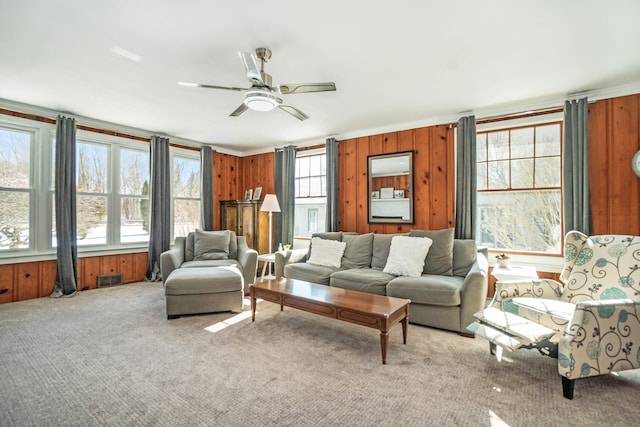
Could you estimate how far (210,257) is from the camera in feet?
14.0

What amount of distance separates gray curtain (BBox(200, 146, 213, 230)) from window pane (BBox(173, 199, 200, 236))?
16 cm

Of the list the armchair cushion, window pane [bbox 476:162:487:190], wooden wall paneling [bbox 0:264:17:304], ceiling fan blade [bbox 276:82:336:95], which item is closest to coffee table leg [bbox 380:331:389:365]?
the armchair cushion

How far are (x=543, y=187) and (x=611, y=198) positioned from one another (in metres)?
0.62

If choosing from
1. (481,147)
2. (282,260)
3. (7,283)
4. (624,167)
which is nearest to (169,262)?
(282,260)

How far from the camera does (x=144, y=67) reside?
2.81 meters

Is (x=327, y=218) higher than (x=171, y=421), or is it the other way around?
(x=327, y=218)

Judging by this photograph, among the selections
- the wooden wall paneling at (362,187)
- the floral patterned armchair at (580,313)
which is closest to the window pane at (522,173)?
the floral patterned armchair at (580,313)

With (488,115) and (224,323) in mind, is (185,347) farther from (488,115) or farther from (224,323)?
(488,115)

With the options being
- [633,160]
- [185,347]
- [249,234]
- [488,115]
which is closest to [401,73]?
[488,115]

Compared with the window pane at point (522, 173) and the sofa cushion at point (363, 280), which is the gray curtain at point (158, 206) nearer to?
the sofa cushion at point (363, 280)

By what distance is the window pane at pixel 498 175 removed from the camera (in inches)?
153

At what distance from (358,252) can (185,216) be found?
3465 millimetres

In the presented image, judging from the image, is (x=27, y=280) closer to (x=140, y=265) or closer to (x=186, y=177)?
(x=140, y=265)

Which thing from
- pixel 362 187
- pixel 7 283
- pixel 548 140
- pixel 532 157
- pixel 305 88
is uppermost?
pixel 305 88
